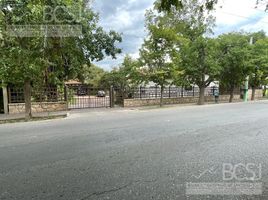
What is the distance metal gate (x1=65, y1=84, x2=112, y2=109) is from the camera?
1792 cm

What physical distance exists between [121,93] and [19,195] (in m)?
16.4

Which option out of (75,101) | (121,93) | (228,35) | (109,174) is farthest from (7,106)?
(228,35)

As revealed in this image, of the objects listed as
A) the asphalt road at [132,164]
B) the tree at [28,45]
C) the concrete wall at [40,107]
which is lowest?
the asphalt road at [132,164]

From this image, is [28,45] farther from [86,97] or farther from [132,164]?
[132,164]

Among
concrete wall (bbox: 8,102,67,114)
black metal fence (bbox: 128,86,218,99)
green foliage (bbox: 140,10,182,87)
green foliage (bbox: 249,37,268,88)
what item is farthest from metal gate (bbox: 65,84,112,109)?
green foliage (bbox: 249,37,268,88)

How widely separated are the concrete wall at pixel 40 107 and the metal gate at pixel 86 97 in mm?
807

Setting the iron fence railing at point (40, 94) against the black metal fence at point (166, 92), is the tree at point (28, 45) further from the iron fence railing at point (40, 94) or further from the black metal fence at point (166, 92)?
the black metal fence at point (166, 92)

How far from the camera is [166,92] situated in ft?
72.8

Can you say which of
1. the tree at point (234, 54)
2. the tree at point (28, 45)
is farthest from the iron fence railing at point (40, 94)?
the tree at point (234, 54)

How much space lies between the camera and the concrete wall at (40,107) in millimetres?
15427

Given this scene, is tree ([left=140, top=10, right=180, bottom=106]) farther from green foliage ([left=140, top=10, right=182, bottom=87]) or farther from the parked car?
the parked car

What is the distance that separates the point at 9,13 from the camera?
37.7 feet

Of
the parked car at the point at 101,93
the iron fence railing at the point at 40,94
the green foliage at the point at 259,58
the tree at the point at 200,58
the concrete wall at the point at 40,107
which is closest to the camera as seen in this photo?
the concrete wall at the point at 40,107

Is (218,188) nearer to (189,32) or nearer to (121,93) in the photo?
(121,93)
